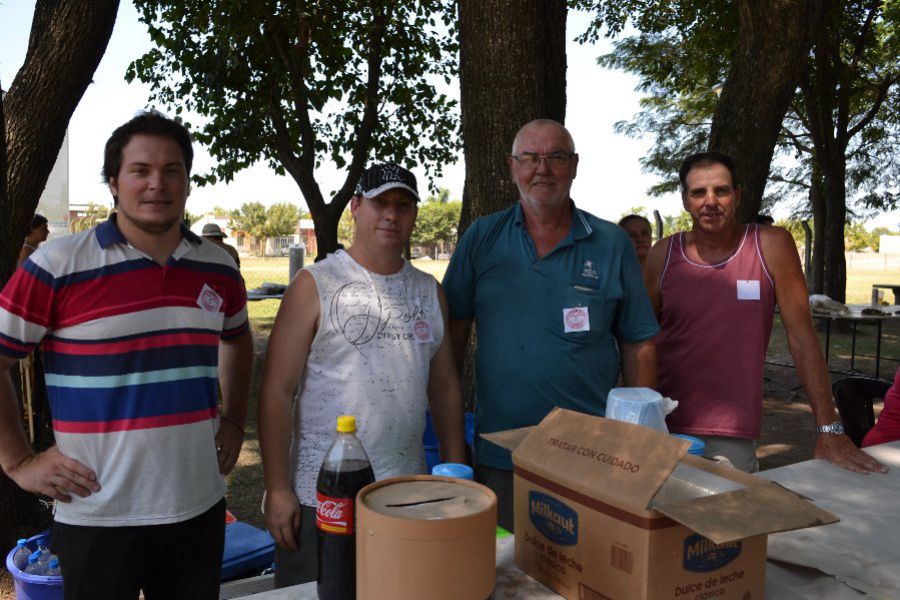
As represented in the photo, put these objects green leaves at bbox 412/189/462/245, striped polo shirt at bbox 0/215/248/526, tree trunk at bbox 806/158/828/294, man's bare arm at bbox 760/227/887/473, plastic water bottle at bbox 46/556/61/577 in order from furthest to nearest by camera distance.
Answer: green leaves at bbox 412/189/462/245 < tree trunk at bbox 806/158/828/294 < plastic water bottle at bbox 46/556/61/577 < man's bare arm at bbox 760/227/887/473 < striped polo shirt at bbox 0/215/248/526

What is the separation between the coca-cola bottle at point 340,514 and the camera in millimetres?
1262

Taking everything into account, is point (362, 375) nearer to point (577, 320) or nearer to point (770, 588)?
point (577, 320)

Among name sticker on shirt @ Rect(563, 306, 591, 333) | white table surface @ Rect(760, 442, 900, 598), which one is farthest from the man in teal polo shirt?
white table surface @ Rect(760, 442, 900, 598)

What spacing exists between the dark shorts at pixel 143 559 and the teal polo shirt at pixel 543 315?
3.07 feet

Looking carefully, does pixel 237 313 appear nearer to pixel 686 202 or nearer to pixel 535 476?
pixel 535 476

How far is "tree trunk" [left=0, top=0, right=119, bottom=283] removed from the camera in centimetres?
395

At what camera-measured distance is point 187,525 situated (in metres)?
1.95

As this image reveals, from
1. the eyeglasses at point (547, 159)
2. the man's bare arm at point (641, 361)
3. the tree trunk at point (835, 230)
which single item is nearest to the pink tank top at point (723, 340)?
the man's bare arm at point (641, 361)

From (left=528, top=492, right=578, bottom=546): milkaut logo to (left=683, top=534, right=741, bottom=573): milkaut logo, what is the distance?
197 millimetres

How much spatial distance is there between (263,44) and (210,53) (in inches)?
27.4

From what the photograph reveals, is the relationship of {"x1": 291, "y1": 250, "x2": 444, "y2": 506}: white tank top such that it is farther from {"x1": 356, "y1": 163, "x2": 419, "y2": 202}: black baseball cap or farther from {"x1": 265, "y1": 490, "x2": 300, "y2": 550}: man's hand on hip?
{"x1": 356, "y1": 163, "x2": 419, "y2": 202}: black baseball cap

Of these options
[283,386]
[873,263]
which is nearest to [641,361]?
[283,386]

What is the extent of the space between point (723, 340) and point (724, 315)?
93mm

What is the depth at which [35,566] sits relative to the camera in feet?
9.20
